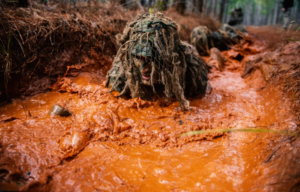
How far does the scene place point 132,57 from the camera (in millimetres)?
2348

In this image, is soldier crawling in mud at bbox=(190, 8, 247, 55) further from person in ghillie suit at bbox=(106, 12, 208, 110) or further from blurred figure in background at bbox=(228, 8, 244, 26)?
blurred figure in background at bbox=(228, 8, 244, 26)

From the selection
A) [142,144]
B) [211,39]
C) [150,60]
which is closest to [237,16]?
[211,39]

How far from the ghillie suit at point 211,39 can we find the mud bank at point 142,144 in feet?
10.1

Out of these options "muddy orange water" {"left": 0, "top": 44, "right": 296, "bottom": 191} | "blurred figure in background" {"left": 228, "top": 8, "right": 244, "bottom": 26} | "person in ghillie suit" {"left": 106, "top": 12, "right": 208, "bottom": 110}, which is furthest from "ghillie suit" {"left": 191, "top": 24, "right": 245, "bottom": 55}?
"blurred figure in background" {"left": 228, "top": 8, "right": 244, "bottom": 26}

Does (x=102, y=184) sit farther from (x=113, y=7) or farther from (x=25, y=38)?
(x=113, y=7)

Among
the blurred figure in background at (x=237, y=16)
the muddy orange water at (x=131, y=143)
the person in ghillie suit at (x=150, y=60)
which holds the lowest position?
the muddy orange water at (x=131, y=143)

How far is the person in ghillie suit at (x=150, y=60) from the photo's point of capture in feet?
7.32

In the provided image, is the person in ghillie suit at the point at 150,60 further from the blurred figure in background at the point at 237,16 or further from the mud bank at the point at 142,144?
the blurred figure in background at the point at 237,16

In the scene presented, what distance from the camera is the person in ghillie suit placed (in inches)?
87.9

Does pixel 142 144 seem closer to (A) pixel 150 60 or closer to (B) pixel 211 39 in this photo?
(A) pixel 150 60

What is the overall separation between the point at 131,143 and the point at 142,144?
129 millimetres

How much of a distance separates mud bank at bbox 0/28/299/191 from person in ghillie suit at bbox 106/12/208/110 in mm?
250

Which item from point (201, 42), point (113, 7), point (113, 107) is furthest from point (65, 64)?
point (201, 42)

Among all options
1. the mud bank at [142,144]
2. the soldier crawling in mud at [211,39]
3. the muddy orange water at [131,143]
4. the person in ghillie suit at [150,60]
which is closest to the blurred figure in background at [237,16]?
the soldier crawling in mud at [211,39]
